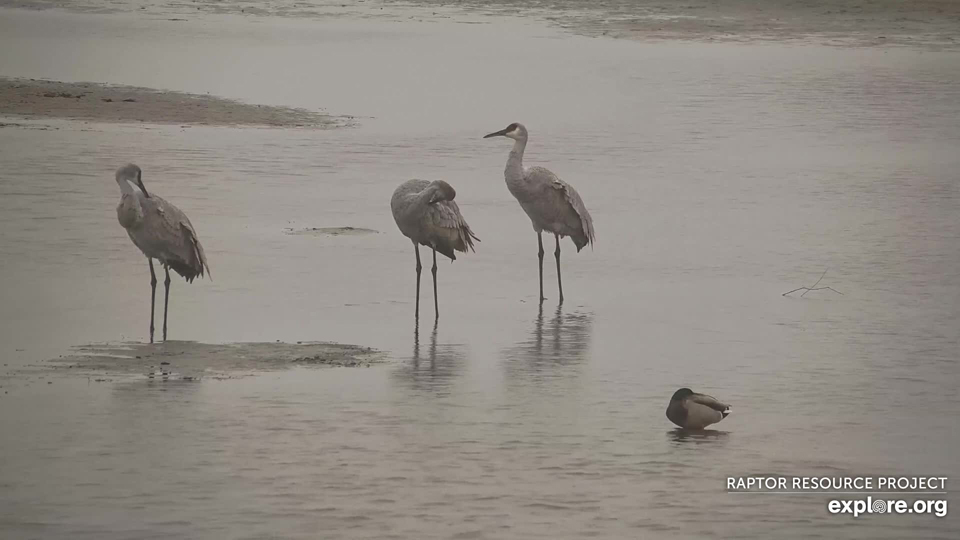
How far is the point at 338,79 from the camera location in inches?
1323

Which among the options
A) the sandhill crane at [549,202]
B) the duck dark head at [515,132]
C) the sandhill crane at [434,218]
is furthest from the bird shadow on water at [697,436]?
the duck dark head at [515,132]

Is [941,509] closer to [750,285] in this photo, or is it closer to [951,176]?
[750,285]

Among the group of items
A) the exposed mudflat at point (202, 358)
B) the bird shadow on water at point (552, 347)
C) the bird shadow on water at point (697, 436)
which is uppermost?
the bird shadow on water at point (552, 347)

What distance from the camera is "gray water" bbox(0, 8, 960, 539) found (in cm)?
964

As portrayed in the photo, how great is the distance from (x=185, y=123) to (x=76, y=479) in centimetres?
1722

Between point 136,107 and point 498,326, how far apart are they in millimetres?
15284

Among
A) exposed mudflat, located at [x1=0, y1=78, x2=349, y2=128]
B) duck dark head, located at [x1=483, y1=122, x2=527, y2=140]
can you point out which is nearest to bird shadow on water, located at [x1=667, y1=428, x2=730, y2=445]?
duck dark head, located at [x1=483, y1=122, x2=527, y2=140]

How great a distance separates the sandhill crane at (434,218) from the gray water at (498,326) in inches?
18.9

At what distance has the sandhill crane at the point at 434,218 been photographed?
14.8m

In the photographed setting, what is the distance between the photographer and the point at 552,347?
13.4 meters

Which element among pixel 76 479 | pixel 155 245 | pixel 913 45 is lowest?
pixel 76 479

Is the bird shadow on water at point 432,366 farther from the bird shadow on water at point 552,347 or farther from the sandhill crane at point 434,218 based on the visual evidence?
the sandhill crane at point 434,218

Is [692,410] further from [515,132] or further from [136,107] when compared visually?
[136,107]

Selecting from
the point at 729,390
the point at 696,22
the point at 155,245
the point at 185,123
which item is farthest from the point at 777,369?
the point at 696,22
